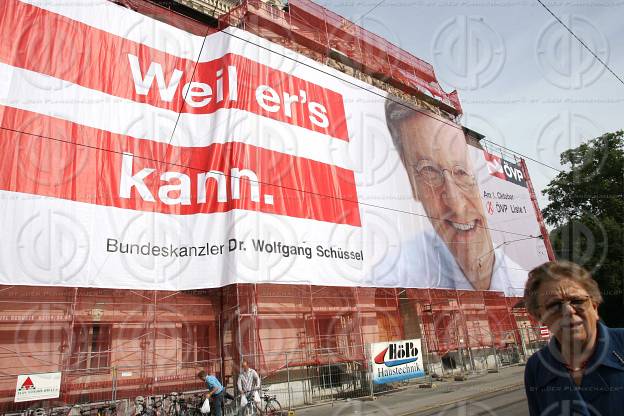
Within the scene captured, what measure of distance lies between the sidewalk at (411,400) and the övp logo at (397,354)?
994mm

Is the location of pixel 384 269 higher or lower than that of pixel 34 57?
lower

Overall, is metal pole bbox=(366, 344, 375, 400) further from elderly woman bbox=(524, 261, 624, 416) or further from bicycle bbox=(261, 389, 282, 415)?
elderly woman bbox=(524, 261, 624, 416)

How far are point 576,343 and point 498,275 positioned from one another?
2487 centimetres

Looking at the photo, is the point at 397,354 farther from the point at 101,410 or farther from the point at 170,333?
the point at 101,410

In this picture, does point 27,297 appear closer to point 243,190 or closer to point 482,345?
point 243,190

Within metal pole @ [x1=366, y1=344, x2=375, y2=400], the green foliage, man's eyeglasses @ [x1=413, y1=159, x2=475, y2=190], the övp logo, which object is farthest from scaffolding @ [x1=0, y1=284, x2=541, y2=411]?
the green foliage

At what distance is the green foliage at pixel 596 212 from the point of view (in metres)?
28.2

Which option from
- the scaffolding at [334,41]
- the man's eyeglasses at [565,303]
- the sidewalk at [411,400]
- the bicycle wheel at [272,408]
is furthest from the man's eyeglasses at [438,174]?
the man's eyeglasses at [565,303]

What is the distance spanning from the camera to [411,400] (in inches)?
464

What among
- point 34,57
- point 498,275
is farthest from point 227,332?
point 498,275

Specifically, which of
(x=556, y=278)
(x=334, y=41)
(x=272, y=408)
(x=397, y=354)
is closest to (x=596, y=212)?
(x=334, y=41)

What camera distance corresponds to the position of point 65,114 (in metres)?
12.0

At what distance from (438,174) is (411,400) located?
13.6 m

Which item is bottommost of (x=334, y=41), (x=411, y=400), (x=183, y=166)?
(x=411, y=400)
